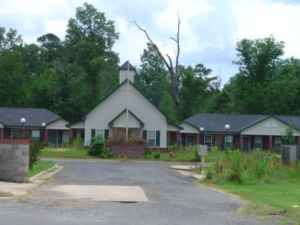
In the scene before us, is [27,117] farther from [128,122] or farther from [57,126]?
[128,122]

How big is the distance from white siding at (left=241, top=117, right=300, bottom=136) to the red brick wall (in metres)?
21.4

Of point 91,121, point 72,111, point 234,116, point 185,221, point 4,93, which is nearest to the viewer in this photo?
point 185,221

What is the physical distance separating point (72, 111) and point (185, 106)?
17.0 m

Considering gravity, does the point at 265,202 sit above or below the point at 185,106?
below

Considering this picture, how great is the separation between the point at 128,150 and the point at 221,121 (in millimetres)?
23233

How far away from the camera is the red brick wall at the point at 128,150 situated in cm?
5634

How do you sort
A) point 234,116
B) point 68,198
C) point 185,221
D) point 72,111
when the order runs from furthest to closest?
point 72,111, point 234,116, point 68,198, point 185,221

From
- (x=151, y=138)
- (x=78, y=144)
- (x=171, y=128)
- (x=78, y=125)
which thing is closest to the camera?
(x=78, y=144)

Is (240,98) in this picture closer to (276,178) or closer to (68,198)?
(276,178)

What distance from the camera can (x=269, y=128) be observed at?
74750 millimetres

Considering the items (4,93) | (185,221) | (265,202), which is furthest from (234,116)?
(185,221)

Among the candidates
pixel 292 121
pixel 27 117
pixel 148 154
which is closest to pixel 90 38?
pixel 27 117

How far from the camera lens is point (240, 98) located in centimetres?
9700

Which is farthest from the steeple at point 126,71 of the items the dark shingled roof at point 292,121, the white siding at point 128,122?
the dark shingled roof at point 292,121
